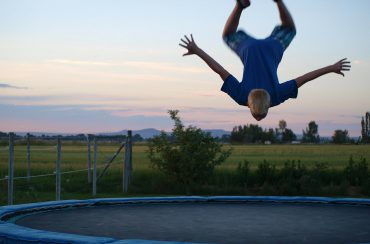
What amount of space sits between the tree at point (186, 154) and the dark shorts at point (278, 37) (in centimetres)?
587

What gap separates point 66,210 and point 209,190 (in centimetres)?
486

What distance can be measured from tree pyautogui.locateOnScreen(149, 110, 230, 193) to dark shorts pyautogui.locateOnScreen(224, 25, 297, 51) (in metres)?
5.87

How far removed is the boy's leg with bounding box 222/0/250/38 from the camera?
4.36 metres

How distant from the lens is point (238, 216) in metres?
5.27

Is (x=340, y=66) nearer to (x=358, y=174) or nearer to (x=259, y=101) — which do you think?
(x=259, y=101)

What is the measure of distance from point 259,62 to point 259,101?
555 millimetres

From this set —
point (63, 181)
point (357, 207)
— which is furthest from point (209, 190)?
point (357, 207)

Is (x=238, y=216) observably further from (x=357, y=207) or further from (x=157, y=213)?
(x=357, y=207)

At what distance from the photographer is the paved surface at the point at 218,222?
4.01m

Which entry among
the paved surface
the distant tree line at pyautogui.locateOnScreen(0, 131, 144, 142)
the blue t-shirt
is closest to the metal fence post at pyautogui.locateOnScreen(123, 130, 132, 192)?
the distant tree line at pyautogui.locateOnScreen(0, 131, 144, 142)

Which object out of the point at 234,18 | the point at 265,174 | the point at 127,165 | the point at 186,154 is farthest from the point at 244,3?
the point at 127,165

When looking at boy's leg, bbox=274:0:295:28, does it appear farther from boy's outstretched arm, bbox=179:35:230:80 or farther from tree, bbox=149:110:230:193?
tree, bbox=149:110:230:193

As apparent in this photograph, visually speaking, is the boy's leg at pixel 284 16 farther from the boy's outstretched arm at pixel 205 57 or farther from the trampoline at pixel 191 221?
the trampoline at pixel 191 221

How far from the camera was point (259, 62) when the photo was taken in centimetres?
447
